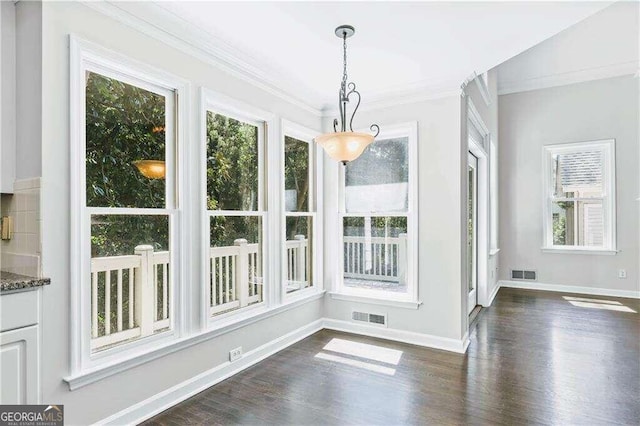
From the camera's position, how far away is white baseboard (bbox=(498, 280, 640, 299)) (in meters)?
5.94

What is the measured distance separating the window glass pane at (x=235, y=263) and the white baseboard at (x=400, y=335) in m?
1.24

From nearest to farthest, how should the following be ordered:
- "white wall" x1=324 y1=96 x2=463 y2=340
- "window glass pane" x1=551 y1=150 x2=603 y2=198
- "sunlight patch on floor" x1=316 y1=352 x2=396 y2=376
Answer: "sunlight patch on floor" x1=316 y1=352 x2=396 y2=376 < "white wall" x1=324 y1=96 x2=463 y2=340 < "window glass pane" x1=551 y1=150 x2=603 y2=198

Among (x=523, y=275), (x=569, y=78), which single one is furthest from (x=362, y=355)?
(x=569, y=78)

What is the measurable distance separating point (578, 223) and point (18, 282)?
7590mm

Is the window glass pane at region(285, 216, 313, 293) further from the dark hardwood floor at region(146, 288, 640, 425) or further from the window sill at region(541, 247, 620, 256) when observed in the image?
the window sill at region(541, 247, 620, 256)

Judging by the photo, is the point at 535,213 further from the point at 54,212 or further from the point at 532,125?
the point at 54,212

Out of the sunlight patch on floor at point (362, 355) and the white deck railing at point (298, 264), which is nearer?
the sunlight patch on floor at point (362, 355)

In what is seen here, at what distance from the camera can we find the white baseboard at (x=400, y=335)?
3.66 m

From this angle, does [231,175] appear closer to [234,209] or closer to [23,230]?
[234,209]

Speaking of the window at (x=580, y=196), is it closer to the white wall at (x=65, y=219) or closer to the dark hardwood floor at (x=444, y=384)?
the dark hardwood floor at (x=444, y=384)

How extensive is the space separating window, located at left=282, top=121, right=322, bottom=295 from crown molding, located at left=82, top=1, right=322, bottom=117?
2.14 feet

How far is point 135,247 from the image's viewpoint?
2471mm

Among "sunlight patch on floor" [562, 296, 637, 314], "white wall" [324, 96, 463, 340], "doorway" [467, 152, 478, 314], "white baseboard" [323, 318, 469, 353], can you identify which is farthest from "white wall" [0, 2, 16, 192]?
"sunlight patch on floor" [562, 296, 637, 314]

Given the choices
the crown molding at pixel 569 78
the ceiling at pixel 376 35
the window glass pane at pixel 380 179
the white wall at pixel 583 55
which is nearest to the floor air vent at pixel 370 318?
the window glass pane at pixel 380 179
